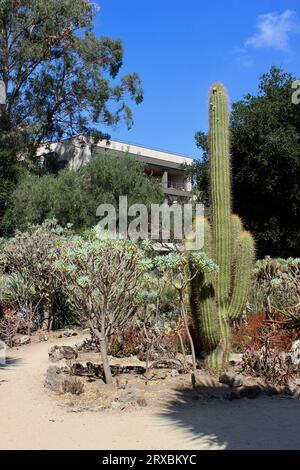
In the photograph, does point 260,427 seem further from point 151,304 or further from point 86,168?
point 86,168

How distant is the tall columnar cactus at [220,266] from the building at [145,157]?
64.3 ft

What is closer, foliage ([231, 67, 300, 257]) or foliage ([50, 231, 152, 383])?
foliage ([50, 231, 152, 383])

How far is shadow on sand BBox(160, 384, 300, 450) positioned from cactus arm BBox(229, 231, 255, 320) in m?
1.20

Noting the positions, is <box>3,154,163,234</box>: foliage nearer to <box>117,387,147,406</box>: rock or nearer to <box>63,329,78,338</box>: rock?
<box>63,329,78,338</box>: rock

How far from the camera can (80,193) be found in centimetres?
1909

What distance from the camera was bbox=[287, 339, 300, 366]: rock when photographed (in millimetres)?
6923

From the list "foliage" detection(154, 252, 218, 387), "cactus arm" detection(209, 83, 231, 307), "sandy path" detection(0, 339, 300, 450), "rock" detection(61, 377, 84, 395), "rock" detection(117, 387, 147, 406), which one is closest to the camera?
"sandy path" detection(0, 339, 300, 450)

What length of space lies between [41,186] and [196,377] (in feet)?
43.5

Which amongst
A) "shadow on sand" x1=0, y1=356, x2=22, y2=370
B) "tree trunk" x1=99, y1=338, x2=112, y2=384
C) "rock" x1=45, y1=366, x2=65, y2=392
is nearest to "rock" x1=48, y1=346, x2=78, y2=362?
"shadow on sand" x1=0, y1=356, x2=22, y2=370

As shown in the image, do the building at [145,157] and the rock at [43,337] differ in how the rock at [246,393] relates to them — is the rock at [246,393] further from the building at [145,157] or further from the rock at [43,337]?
the building at [145,157]

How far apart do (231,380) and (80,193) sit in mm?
13357

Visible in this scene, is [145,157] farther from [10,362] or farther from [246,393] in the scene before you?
[246,393]
